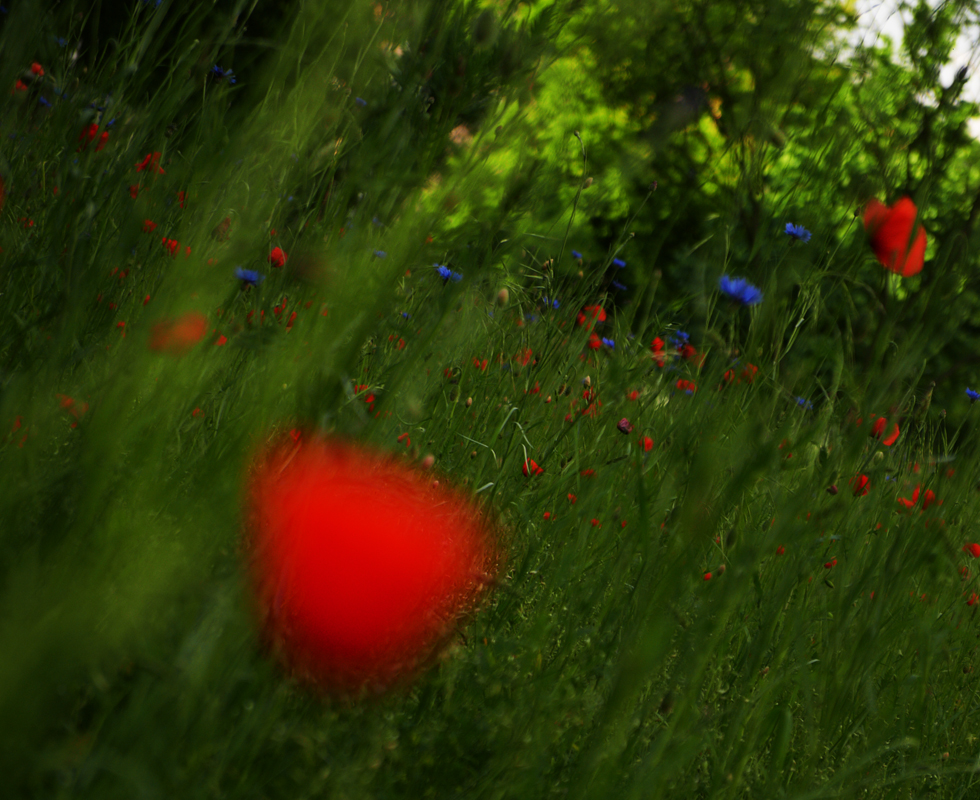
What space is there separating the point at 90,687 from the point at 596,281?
1138mm

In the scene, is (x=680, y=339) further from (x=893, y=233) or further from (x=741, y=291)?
(x=893, y=233)

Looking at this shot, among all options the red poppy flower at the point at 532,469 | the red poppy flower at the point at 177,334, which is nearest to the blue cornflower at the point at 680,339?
the red poppy flower at the point at 532,469

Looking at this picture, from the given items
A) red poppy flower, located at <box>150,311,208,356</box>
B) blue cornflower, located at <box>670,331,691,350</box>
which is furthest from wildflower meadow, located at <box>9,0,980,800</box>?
blue cornflower, located at <box>670,331,691,350</box>

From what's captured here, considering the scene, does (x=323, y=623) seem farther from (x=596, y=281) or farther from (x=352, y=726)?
(x=596, y=281)

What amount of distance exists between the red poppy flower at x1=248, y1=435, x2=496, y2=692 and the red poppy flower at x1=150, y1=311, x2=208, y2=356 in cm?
11

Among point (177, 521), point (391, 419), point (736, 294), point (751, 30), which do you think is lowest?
point (177, 521)

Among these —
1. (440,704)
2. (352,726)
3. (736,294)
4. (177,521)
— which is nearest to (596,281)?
(736,294)

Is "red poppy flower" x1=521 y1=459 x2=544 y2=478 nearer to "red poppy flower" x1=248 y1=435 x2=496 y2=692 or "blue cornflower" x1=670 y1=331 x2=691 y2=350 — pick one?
"red poppy flower" x1=248 y1=435 x2=496 y2=692

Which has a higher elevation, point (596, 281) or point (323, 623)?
point (596, 281)

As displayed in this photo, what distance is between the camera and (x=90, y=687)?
0.64 metres

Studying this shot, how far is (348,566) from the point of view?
71cm

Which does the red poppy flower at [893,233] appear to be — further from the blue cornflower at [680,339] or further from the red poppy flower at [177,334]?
the blue cornflower at [680,339]

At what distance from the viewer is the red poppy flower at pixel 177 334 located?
1.61 feet

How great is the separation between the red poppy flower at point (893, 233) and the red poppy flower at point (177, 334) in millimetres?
Result: 745
